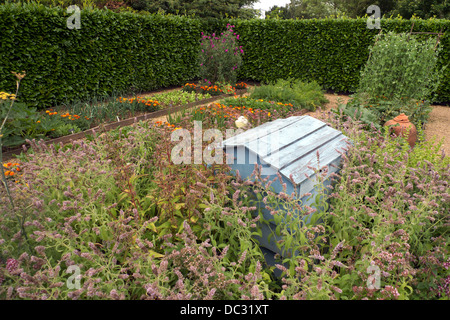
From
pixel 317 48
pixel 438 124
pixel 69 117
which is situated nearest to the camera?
pixel 69 117


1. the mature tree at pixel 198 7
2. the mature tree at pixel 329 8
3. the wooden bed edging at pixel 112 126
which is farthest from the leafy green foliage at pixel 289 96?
the mature tree at pixel 329 8

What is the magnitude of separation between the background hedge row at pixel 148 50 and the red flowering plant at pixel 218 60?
3.63 feet

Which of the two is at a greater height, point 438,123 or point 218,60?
point 218,60

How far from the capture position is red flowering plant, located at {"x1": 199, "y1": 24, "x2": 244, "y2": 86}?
970 cm

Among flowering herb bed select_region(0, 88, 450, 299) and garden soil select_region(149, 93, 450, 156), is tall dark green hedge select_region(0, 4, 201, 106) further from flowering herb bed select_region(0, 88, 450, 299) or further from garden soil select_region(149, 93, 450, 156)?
flowering herb bed select_region(0, 88, 450, 299)

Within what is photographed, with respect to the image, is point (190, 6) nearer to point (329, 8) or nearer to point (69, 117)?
point (69, 117)

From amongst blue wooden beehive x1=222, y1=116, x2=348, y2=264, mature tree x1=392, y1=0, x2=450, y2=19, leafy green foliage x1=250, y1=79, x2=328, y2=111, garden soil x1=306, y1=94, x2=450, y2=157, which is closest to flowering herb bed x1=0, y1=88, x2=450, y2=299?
blue wooden beehive x1=222, y1=116, x2=348, y2=264

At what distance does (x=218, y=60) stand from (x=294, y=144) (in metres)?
7.69

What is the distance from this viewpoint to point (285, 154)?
8.29ft

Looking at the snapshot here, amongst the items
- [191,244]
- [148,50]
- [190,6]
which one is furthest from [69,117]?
[190,6]
